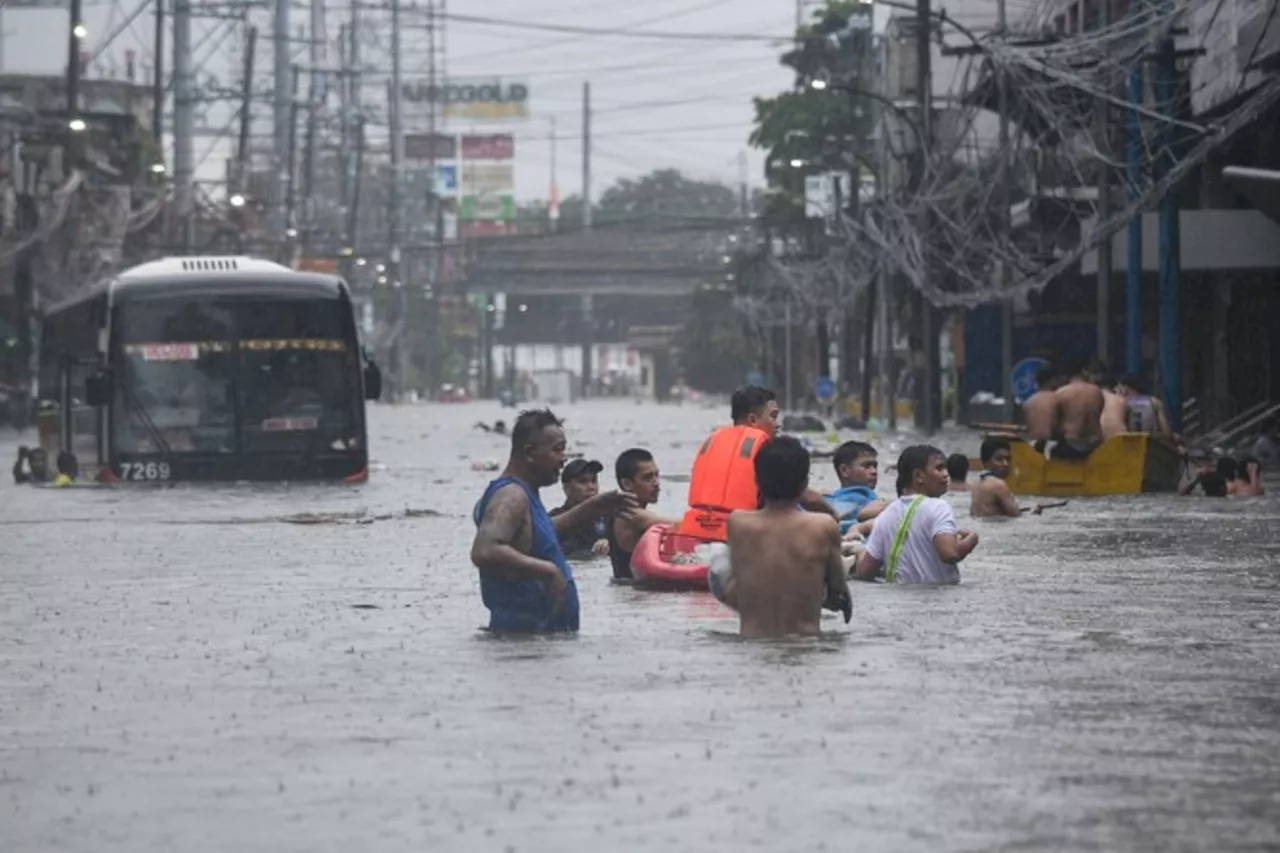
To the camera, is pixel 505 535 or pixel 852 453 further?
pixel 852 453

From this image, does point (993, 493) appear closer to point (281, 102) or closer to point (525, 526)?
point (525, 526)

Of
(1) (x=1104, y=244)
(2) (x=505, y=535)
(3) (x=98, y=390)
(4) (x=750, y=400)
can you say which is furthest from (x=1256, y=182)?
(1) (x=1104, y=244)

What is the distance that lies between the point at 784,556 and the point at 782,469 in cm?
40

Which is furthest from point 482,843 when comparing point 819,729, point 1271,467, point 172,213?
point 172,213

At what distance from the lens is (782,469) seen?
47.9ft

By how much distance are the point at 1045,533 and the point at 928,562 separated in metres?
7.90

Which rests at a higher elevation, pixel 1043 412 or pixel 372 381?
pixel 372 381

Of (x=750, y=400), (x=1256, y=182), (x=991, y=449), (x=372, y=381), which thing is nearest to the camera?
(x=750, y=400)

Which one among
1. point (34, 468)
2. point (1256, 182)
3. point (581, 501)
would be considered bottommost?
point (34, 468)

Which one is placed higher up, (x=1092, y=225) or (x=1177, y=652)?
(x=1092, y=225)

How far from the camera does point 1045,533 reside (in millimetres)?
26953

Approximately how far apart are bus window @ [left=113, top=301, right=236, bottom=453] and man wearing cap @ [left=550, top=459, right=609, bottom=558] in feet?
62.0

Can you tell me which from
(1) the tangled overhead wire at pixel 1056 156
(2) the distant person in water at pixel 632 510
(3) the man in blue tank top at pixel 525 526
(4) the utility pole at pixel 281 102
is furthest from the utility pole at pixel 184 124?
(3) the man in blue tank top at pixel 525 526

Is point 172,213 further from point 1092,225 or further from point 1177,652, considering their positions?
point 1177,652
